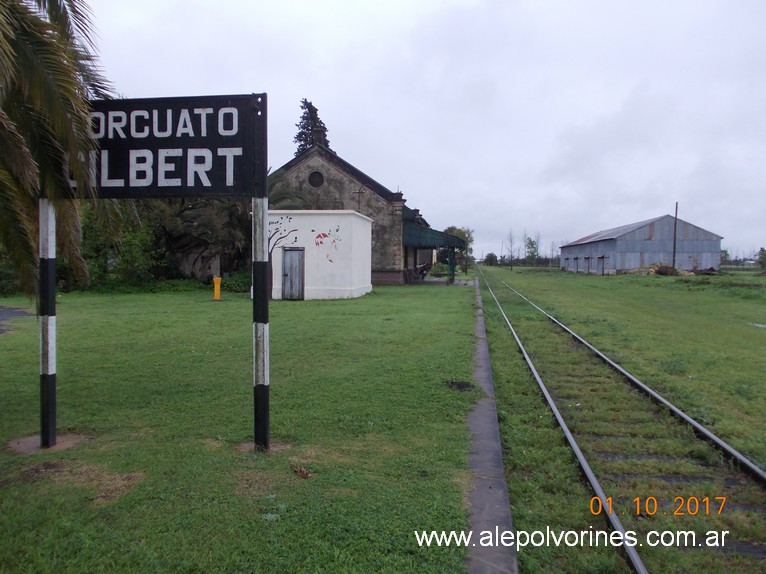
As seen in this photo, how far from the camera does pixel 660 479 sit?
5113 mm

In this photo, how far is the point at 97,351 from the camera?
1082 centimetres

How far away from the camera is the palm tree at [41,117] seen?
17.0 ft

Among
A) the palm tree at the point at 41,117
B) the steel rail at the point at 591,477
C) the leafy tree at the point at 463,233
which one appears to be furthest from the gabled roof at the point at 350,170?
the leafy tree at the point at 463,233

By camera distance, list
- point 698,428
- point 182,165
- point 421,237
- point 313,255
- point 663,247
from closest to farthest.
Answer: point 182,165 → point 698,428 → point 313,255 → point 421,237 → point 663,247

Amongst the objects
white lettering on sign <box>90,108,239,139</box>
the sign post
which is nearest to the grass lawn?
the sign post

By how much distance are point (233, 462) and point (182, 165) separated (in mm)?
2603

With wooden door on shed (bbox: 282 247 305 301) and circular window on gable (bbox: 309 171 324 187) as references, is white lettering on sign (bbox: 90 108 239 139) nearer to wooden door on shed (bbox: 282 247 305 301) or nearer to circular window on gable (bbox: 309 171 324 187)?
wooden door on shed (bbox: 282 247 305 301)

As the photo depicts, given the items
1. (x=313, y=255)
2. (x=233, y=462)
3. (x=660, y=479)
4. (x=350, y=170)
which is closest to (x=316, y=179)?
(x=350, y=170)

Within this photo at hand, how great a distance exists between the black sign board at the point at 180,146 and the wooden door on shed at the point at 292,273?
1758 cm

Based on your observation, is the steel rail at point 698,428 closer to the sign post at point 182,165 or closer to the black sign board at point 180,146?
the sign post at point 182,165

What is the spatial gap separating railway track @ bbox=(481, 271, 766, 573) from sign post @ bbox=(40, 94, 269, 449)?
2.97 meters

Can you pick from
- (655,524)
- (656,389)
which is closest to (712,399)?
(656,389)

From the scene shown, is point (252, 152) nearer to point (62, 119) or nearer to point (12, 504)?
point (62, 119)

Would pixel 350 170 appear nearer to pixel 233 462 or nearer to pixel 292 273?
pixel 292 273
